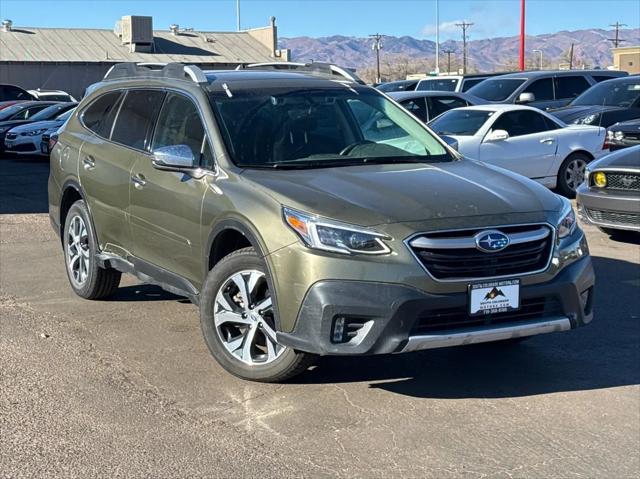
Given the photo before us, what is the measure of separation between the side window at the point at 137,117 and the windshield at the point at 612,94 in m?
11.6

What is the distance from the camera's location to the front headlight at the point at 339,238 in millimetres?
4664

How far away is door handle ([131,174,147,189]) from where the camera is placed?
6.14 m

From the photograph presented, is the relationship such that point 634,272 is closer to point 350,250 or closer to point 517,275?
point 517,275

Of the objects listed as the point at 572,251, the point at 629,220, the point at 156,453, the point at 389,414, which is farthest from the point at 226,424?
the point at 629,220

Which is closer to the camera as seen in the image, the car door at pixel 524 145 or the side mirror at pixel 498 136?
the side mirror at pixel 498 136

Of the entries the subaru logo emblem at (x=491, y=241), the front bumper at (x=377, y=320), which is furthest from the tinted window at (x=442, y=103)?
the front bumper at (x=377, y=320)

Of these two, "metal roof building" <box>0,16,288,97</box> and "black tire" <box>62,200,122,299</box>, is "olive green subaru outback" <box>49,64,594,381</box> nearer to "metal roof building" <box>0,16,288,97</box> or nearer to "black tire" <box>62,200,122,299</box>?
"black tire" <box>62,200,122,299</box>

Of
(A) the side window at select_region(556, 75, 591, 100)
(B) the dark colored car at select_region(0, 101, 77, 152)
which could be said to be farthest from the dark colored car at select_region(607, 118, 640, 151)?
(B) the dark colored car at select_region(0, 101, 77, 152)

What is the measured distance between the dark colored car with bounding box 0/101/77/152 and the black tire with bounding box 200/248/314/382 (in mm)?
18395

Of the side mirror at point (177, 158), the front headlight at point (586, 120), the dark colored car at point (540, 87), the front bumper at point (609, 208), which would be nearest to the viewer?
the side mirror at point (177, 158)

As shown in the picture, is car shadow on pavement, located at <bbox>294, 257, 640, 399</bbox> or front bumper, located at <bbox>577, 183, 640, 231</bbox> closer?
car shadow on pavement, located at <bbox>294, 257, 640, 399</bbox>

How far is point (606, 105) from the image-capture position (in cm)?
1638

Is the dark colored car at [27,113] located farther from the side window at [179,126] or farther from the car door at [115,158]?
the side window at [179,126]

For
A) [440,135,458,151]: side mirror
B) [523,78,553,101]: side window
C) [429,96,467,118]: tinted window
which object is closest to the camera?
[440,135,458,151]: side mirror
